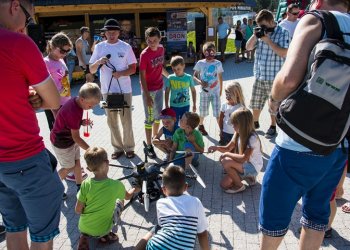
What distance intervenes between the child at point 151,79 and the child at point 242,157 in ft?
4.67

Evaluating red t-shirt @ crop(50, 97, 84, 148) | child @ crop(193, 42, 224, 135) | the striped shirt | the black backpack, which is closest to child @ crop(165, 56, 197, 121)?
child @ crop(193, 42, 224, 135)

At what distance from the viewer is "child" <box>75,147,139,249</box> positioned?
3.06 meters

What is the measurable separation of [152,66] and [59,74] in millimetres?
1325

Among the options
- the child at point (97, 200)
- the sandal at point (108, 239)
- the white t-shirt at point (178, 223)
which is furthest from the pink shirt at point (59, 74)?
the white t-shirt at point (178, 223)

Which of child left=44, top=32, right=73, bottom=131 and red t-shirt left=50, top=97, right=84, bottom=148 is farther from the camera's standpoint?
child left=44, top=32, right=73, bottom=131

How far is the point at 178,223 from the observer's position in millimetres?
2488

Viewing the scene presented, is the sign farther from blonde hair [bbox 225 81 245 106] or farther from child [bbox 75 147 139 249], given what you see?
child [bbox 75 147 139 249]

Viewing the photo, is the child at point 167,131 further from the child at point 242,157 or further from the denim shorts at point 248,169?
the denim shorts at point 248,169

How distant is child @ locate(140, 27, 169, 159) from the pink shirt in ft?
3.49

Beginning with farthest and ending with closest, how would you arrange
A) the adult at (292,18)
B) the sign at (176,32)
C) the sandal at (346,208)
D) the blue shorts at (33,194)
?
the sign at (176,32) → the adult at (292,18) → the sandal at (346,208) → the blue shorts at (33,194)

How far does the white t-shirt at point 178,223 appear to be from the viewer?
8.05 feet

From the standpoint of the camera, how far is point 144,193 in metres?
3.42

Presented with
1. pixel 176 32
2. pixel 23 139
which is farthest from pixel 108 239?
pixel 176 32

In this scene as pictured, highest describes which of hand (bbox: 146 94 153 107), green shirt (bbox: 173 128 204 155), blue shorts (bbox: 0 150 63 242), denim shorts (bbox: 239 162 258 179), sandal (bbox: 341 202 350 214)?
blue shorts (bbox: 0 150 63 242)
